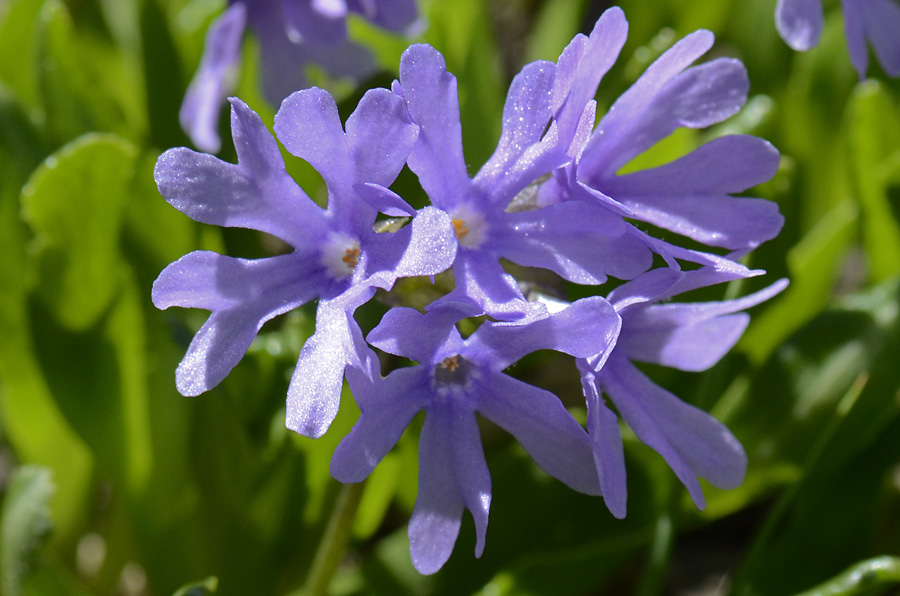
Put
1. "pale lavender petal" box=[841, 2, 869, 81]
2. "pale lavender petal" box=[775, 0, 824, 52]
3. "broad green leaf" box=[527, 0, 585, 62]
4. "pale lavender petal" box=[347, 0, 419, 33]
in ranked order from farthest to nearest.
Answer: "broad green leaf" box=[527, 0, 585, 62]
"pale lavender petal" box=[347, 0, 419, 33]
"pale lavender petal" box=[841, 2, 869, 81]
"pale lavender petal" box=[775, 0, 824, 52]

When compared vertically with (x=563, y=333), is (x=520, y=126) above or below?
above

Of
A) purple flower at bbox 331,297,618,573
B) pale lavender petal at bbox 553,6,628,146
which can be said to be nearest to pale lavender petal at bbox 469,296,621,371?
purple flower at bbox 331,297,618,573

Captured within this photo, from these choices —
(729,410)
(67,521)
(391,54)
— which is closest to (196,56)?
(391,54)

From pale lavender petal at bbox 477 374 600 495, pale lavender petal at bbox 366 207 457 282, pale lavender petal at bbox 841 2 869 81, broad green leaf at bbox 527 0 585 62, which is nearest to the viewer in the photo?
pale lavender petal at bbox 366 207 457 282

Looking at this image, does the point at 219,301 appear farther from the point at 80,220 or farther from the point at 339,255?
the point at 80,220

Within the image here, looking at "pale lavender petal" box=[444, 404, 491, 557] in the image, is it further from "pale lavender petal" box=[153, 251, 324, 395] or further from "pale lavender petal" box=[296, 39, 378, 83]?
"pale lavender petal" box=[296, 39, 378, 83]

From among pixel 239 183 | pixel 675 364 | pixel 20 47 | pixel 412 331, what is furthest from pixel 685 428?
pixel 20 47

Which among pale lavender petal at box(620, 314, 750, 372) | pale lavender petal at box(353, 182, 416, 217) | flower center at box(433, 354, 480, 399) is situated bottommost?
pale lavender petal at box(620, 314, 750, 372)

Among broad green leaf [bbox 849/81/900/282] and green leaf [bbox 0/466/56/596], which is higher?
broad green leaf [bbox 849/81/900/282]
